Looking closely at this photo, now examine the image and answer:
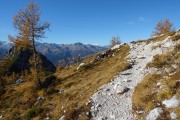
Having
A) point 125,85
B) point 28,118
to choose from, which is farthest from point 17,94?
point 125,85

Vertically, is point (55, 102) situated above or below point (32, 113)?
above

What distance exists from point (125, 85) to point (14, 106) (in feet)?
43.9

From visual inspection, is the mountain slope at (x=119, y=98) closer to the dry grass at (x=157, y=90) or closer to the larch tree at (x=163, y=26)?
the dry grass at (x=157, y=90)

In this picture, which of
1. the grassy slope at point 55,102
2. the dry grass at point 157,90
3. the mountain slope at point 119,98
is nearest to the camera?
the dry grass at point 157,90

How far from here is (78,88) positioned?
70.2 feet

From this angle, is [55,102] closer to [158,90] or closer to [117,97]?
[117,97]

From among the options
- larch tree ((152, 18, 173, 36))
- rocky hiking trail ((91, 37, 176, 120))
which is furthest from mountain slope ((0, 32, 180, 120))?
larch tree ((152, 18, 173, 36))

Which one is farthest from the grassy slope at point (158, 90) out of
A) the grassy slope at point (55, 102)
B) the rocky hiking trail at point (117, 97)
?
the grassy slope at point (55, 102)

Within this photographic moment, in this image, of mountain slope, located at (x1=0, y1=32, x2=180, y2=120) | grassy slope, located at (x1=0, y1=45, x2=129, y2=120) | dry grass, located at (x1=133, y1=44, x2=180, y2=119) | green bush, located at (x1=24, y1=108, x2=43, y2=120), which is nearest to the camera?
dry grass, located at (x1=133, y1=44, x2=180, y2=119)

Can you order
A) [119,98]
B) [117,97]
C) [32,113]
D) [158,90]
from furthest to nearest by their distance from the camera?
[32,113]
[117,97]
[119,98]
[158,90]

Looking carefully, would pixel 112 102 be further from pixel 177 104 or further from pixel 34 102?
pixel 34 102

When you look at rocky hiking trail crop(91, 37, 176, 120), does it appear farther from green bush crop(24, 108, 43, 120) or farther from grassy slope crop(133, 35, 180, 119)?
green bush crop(24, 108, 43, 120)

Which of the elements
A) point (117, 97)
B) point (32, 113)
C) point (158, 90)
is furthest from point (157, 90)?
point (32, 113)

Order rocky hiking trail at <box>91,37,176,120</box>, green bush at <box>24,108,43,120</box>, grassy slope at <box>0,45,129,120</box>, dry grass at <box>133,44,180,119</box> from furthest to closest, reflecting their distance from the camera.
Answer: green bush at <box>24,108,43,120</box>
grassy slope at <box>0,45,129,120</box>
rocky hiking trail at <box>91,37,176,120</box>
dry grass at <box>133,44,180,119</box>
